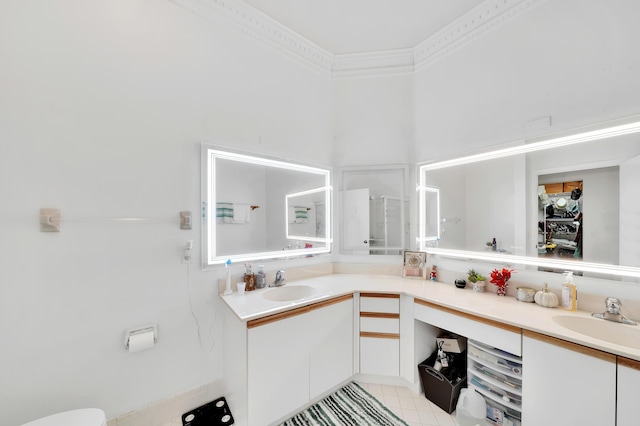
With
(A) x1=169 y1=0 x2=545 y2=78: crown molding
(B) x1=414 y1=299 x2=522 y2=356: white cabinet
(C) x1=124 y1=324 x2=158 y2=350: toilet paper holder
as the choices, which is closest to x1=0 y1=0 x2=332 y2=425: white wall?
(C) x1=124 y1=324 x2=158 y2=350: toilet paper holder

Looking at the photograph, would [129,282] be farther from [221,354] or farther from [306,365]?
[306,365]

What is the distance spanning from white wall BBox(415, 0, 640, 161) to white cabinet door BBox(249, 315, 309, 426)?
2006 mm

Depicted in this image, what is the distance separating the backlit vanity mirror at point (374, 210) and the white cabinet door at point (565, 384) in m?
1.27

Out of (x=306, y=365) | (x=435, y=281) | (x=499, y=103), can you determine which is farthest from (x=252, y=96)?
(x=435, y=281)

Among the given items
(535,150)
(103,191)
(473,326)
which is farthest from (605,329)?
(103,191)

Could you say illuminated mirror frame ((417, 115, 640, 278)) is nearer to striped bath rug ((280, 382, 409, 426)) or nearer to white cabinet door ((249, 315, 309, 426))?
striped bath rug ((280, 382, 409, 426))

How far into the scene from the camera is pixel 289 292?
2.04 metres

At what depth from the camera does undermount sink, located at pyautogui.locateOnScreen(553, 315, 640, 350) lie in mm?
1258

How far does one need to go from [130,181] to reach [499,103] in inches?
108

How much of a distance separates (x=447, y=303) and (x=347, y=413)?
1.07m

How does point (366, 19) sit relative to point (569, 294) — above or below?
above

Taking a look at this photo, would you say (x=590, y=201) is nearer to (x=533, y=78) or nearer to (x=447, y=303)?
(x=533, y=78)

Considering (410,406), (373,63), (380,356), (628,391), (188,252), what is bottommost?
(410,406)

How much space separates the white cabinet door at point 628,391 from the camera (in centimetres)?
100
